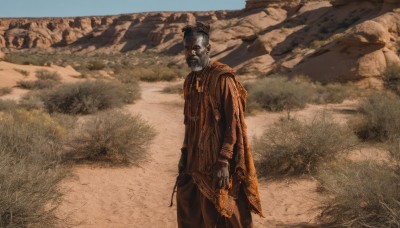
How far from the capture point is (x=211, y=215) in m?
2.48

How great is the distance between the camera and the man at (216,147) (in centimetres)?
237

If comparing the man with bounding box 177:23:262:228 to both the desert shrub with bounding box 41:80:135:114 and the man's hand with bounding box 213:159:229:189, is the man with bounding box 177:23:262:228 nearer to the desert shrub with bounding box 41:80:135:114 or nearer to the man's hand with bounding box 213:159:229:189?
the man's hand with bounding box 213:159:229:189

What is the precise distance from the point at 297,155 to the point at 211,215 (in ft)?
12.0

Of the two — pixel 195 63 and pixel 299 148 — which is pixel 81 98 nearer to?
pixel 299 148

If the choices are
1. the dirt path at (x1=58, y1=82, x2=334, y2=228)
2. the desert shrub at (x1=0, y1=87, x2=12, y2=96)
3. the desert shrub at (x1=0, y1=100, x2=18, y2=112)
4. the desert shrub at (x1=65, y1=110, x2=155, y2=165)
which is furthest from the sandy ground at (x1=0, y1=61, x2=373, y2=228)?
the desert shrub at (x1=0, y1=87, x2=12, y2=96)

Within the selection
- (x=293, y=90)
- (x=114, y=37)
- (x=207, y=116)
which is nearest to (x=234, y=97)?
(x=207, y=116)

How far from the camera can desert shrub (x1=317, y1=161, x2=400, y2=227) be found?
3.25 metres

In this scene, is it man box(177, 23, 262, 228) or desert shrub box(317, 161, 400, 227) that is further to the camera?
desert shrub box(317, 161, 400, 227)

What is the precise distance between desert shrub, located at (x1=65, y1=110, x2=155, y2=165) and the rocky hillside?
12.3 m

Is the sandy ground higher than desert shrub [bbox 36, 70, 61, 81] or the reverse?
the reverse

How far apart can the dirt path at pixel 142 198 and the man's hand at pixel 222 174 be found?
2.12 metres

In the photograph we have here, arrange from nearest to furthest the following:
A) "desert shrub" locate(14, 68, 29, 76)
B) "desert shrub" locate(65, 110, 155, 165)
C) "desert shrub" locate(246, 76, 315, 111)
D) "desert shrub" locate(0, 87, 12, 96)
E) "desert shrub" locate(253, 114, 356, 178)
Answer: "desert shrub" locate(253, 114, 356, 178)
"desert shrub" locate(65, 110, 155, 165)
"desert shrub" locate(246, 76, 315, 111)
"desert shrub" locate(0, 87, 12, 96)
"desert shrub" locate(14, 68, 29, 76)

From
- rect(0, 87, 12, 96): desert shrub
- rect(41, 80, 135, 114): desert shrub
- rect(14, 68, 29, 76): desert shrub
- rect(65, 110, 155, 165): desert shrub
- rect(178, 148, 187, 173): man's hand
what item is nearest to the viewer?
rect(178, 148, 187, 173): man's hand

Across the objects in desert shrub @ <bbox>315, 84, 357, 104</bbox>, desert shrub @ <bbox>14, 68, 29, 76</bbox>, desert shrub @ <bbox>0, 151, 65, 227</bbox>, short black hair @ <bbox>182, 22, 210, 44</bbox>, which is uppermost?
short black hair @ <bbox>182, 22, 210, 44</bbox>
